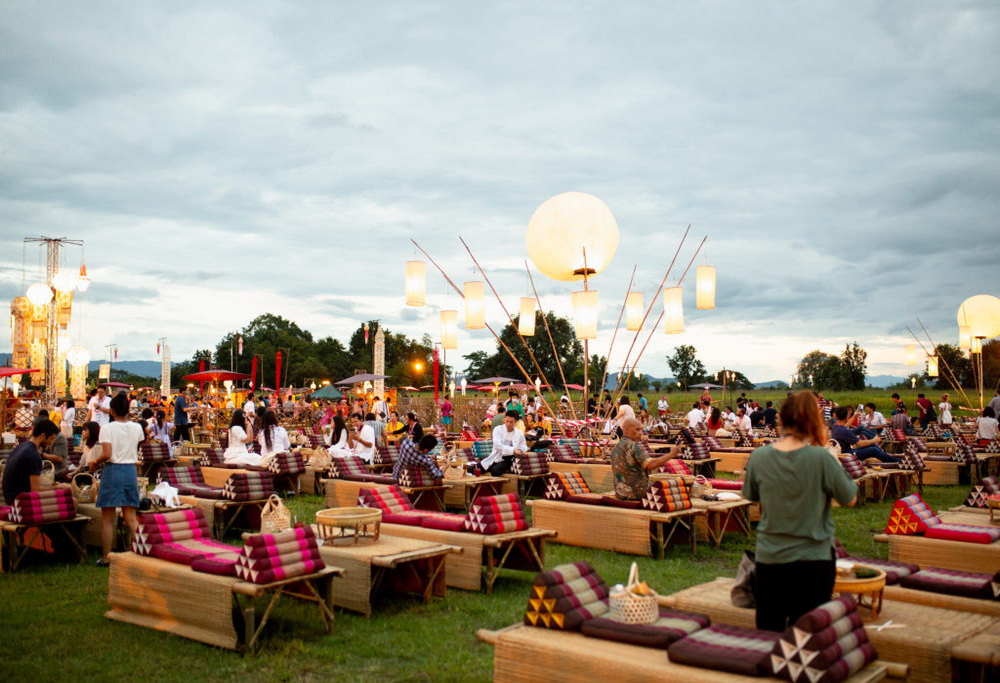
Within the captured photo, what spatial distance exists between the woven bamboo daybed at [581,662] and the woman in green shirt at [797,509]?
0.49 m

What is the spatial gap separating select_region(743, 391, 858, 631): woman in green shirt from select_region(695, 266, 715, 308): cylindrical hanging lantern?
8285mm

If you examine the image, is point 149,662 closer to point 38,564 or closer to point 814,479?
point 38,564

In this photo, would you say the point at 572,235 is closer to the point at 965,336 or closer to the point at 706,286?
the point at 706,286

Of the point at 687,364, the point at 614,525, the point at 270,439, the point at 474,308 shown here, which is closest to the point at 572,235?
the point at 474,308

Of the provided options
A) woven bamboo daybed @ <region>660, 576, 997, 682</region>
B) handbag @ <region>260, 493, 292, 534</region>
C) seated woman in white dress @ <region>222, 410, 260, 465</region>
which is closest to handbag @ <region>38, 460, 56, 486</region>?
seated woman in white dress @ <region>222, 410, 260, 465</region>

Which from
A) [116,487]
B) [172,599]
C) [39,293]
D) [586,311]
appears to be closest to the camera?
[172,599]

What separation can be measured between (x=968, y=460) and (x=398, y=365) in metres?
62.5

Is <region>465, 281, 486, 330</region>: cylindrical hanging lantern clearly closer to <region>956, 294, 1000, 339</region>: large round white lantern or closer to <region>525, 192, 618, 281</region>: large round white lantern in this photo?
<region>525, 192, 618, 281</region>: large round white lantern

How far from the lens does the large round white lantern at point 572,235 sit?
10758 millimetres

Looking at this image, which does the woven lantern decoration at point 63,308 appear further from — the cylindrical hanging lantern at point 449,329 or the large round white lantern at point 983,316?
the large round white lantern at point 983,316

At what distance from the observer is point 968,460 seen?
1586 centimetres

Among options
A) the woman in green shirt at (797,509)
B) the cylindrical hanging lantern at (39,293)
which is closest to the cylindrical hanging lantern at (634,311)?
the woman in green shirt at (797,509)

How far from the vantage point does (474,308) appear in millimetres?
13203

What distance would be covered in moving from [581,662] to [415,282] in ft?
30.8
